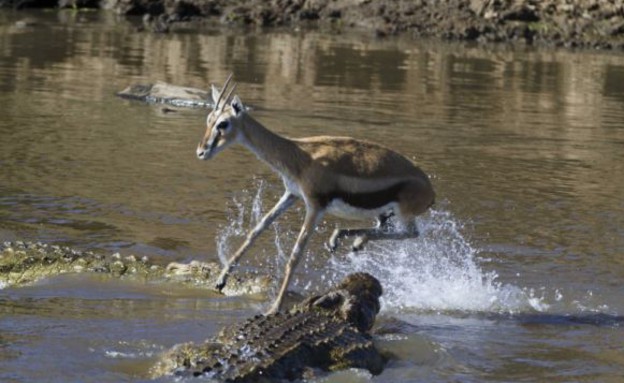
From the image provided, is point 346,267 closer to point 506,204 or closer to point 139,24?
point 506,204

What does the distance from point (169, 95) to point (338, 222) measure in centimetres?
750

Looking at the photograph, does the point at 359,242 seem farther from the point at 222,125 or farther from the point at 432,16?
the point at 432,16

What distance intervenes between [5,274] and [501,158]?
8.30m

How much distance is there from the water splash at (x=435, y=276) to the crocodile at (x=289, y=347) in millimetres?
1345

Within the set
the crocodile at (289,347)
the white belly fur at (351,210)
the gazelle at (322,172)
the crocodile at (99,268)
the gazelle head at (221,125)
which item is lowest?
the crocodile at (99,268)

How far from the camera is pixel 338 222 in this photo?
1370cm

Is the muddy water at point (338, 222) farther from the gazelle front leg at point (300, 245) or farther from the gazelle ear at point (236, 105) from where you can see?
the gazelle ear at point (236, 105)

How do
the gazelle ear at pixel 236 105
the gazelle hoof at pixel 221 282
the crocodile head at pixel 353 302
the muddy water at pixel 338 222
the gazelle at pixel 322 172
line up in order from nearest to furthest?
1. the crocodile head at pixel 353 302
2. the muddy water at pixel 338 222
3. the gazelle ear at pixel 236 105
4. the gazelle at pixel 322 172
5. the gazelle hoof at pixel 221 282

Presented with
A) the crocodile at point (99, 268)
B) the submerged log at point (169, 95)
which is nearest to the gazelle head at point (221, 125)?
the crocodile at point (99, 268)

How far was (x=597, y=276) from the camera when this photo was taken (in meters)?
11.7

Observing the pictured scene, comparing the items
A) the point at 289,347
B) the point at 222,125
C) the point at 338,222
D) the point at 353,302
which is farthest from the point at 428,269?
the point at 289,347

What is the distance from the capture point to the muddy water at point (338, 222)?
9.39 m

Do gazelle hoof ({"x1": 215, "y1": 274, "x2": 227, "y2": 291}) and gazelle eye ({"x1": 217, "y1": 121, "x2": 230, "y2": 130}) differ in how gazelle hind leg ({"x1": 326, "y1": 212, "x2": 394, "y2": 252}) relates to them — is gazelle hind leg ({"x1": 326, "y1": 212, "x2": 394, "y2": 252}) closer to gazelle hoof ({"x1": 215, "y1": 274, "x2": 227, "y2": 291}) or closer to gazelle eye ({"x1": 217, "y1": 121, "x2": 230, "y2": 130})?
gazelle hoof ({"x1": 215, "y1": 274, "x2": 227, "y2": 291})

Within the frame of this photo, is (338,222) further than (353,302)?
Yes
